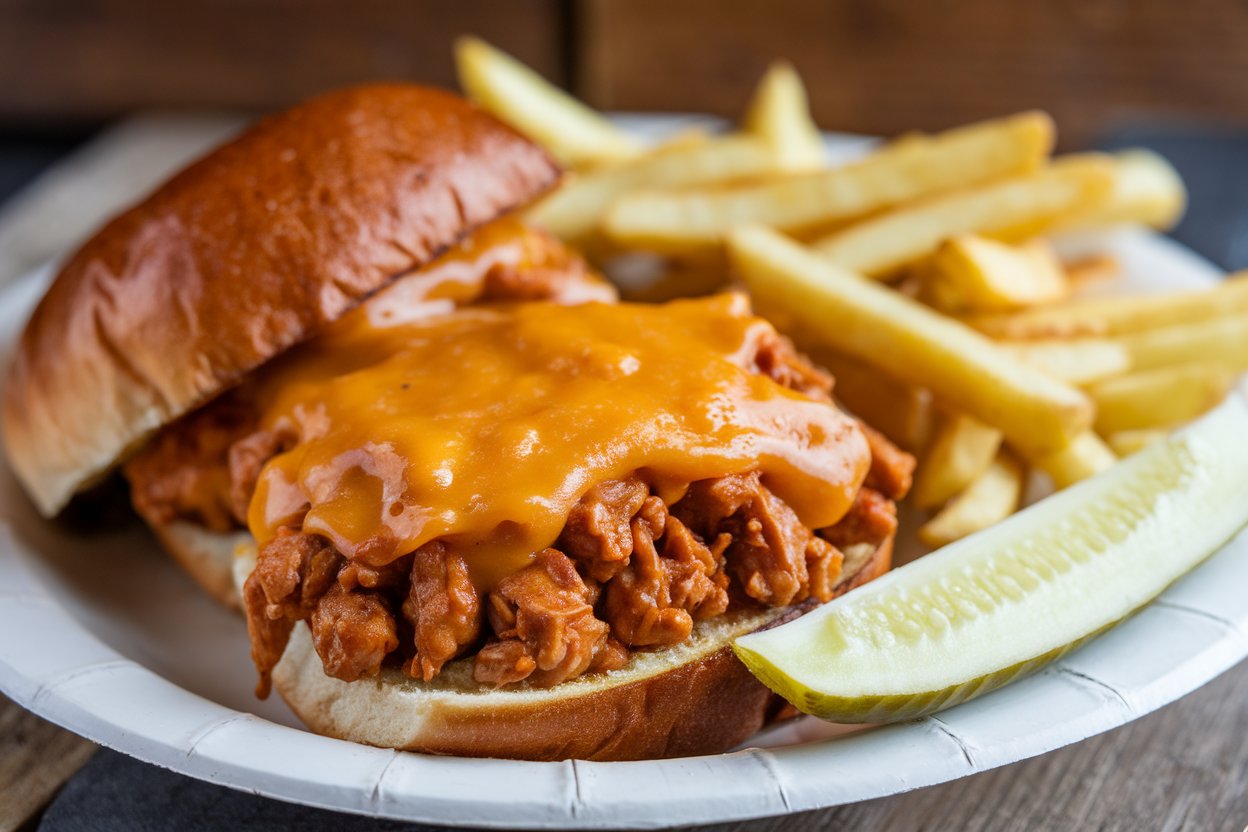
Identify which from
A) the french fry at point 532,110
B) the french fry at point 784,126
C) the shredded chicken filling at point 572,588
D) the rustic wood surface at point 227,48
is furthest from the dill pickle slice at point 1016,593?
the rustic wood surface at point 227,48

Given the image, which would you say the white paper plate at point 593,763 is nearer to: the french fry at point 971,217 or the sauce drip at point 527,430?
the sauce drip at point 527,430

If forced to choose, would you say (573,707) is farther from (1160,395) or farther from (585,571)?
(1160,395)

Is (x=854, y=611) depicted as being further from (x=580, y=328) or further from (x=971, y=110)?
(x=971, y=110)

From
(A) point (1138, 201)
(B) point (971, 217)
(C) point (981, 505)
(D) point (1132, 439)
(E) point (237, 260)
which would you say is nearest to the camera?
(E) point (237, 260)

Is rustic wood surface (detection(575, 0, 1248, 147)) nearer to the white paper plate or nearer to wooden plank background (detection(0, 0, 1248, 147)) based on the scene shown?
wooden plank background (detection(0, 0, 1248, 147))

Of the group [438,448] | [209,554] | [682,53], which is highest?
[438,448]

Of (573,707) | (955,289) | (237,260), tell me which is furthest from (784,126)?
(573,707)
